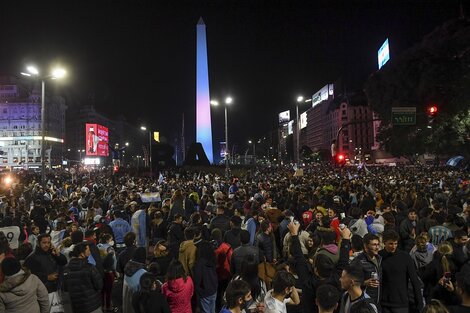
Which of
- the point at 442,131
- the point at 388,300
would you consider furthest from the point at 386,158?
the point at 388,300

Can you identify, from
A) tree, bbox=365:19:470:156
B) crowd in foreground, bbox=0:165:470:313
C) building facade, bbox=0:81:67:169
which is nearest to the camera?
crowd in foreground, bbox=0:165:470:313

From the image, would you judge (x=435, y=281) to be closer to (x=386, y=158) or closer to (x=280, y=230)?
(x=280, y=230)

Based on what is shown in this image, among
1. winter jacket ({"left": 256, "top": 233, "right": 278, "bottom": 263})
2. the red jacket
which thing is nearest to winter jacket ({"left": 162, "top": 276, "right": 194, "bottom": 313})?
the red jacket

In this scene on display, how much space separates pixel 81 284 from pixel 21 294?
2.79 feet

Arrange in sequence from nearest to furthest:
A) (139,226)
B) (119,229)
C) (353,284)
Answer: (353,284) → (119,229) → (139,226)

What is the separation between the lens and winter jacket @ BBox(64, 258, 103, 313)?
5887 mm

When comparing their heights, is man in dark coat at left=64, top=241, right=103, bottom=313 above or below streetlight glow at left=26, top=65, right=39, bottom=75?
below

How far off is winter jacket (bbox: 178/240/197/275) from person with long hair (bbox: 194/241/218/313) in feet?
0.97

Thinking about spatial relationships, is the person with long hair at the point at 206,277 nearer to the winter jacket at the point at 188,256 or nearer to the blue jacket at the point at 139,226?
the winter jacket at the point at 188,256

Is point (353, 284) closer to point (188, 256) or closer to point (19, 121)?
point (188, 256)

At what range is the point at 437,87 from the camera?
3538 cm

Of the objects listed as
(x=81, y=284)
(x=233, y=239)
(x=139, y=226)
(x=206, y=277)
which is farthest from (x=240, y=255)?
(x=139, y=226)

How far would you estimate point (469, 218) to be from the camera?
9.97 meters

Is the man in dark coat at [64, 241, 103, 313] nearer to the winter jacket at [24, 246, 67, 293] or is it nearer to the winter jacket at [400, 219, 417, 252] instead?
the winter jacket at [24, 246, 67, 293]
